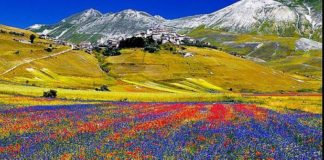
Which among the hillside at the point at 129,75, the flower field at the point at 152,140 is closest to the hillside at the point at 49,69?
the hillside at the point at 129,75

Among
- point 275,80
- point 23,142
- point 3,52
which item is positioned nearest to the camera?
point 23,142

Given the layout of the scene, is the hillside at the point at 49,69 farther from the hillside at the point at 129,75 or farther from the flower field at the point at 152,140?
the flower field at the point at 152,140

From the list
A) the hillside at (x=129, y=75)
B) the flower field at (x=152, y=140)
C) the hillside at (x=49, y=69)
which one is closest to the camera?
the flower field at (x=152, y=140)

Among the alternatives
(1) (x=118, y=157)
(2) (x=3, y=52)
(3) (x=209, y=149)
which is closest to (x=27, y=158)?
(1) (x=118, y=157)

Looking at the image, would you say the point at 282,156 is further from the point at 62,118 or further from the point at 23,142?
the point at 62,118

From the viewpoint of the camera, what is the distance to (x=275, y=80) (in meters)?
198

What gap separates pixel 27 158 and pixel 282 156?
30.8 feet

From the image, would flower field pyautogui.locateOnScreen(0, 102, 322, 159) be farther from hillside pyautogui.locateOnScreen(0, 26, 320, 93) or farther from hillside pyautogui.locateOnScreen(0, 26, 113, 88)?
hillside pyautogui.locateOnScreen(0, 26, 320, 93)

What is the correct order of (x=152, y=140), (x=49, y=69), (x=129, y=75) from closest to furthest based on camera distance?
(x=152, y=140) < (x=49, y=69) < (x=129, y=75)

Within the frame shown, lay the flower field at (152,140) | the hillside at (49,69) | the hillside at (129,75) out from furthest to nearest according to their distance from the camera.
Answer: the hillside at (129,75)
the hillside at (49,69)
the flower field at (152,140)

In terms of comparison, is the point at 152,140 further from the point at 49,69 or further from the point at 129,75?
the point at 129,75

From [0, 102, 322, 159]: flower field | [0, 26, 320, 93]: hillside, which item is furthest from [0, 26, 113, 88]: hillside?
[0, 102, 322, 159]: flower field

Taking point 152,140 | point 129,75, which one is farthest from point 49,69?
point 152,140

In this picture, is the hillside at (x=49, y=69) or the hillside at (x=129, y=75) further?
the hillside at (x=129, y=75)
